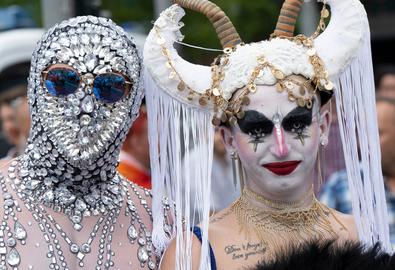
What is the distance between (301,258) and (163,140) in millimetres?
963

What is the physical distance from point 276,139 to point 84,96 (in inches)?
23.5

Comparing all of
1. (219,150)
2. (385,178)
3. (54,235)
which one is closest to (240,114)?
(54,235)

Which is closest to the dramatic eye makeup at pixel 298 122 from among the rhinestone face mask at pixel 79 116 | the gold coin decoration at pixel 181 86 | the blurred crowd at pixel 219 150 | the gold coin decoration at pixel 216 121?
the gold coin decoration at pixel 216 121

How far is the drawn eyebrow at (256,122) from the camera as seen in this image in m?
3.56

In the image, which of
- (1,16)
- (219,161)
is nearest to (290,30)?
(219,161)

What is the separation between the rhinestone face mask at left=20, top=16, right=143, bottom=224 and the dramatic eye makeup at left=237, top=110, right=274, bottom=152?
39cm

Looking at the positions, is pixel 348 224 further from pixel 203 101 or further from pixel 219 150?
pixel 219 150

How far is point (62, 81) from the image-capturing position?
11.9ft

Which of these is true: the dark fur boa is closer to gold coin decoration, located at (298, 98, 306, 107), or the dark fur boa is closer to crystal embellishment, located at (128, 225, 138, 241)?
gold coin decoration, located at (298, 98, 306, 107)

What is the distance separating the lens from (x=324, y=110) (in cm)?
371

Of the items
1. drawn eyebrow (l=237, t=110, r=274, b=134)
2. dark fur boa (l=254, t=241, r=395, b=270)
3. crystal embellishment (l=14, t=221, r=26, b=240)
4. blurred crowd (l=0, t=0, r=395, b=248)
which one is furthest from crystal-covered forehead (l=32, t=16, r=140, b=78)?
blurred crowd (l=0, t=0, r=395, b=248)

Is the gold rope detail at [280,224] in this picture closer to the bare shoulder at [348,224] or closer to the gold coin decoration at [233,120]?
the bare shoulder at [348,224]

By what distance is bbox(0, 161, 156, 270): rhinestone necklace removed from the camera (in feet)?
11.8

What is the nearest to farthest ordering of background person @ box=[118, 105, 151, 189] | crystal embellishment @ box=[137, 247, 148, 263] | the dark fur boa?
the dark fur boa
crystal embellishment @ box=[137, 247, 148, 263]
background person @ box=[118, 105, 151, 189]
